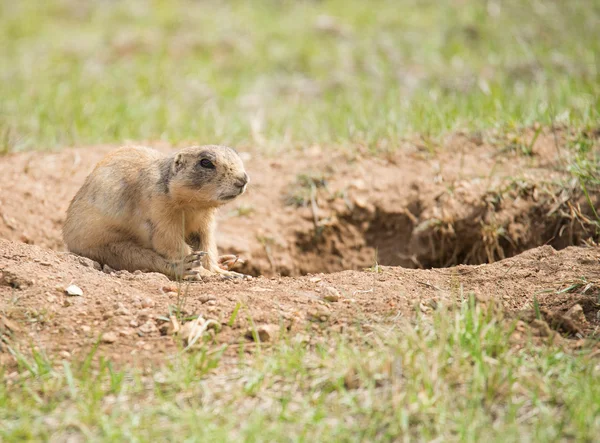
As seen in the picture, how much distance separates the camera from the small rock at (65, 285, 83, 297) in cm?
389

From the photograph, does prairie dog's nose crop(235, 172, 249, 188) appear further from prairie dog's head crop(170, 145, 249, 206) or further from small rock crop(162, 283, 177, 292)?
small rock crop(162, 283, 177, 292)

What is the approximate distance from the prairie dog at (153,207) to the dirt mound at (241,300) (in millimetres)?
445

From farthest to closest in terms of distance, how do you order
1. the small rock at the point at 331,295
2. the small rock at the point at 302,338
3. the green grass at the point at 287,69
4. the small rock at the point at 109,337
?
the green grass at the point at 287,69, the small rock at the point at 331,295, the small rock at the point at 109,337, the small rock at the point at 302,338

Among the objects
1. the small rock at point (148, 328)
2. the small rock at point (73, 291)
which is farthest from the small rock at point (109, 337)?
the small rock at point (73, 291)

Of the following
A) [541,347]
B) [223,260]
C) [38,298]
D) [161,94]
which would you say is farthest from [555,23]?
[38,298]

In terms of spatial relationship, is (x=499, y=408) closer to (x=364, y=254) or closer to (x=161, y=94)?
(x=364, y=254)

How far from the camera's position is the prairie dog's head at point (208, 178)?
484 centimetres

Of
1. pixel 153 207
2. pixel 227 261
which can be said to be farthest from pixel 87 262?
pixel 227 261

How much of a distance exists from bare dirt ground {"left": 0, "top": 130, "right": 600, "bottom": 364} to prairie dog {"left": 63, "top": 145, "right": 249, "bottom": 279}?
0.39 m

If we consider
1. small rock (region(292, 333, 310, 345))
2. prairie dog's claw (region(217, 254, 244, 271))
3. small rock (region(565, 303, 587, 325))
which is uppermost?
small rock (region(565, 303, 587, 325))

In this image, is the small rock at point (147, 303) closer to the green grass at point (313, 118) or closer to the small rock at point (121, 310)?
the small rock at point (121, 310)

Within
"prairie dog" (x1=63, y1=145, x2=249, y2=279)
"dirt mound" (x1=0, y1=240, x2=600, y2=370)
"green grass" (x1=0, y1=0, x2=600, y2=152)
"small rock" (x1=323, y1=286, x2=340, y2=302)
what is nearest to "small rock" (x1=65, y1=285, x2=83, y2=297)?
"dirt mound" (x1=0, y1=240, x2=600, y2=370)

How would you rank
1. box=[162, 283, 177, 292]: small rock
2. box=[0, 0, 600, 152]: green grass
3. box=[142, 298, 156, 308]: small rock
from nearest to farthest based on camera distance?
box=[142, 298, 156, 308]: small rock → box=[162, 283, 177, 292]: small rock → box=[0, 0, 600, 152]: green grass

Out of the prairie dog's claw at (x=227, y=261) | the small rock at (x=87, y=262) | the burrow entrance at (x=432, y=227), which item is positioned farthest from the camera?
the burrow entrance at (x=432, y=227)
